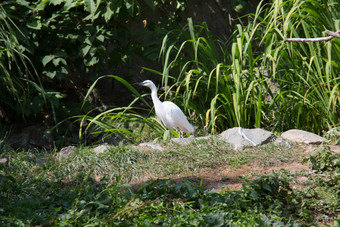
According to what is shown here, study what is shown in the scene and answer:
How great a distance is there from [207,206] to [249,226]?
0.30m

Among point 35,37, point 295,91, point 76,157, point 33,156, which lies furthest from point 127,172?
point 35,37

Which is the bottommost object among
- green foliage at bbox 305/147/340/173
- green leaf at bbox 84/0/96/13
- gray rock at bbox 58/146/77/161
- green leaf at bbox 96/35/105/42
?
green foliage at bbox 305/147/340/173

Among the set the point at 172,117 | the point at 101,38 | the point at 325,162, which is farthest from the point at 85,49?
the point at 325,162

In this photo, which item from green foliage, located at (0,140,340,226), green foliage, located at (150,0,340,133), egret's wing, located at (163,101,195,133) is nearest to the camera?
green foliage, located at (0,140,340,226)

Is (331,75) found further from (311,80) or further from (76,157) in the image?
(76,157)

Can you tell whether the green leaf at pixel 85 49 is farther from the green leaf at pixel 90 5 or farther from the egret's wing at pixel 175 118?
the egret's wing at pixel 175 118

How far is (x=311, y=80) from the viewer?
488 cm

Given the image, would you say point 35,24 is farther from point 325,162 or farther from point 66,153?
point 325,162

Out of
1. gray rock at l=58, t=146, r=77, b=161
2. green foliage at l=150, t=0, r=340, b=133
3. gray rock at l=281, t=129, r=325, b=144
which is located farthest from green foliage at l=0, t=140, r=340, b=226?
green foliage at l=150, t=0, r=340, b=133

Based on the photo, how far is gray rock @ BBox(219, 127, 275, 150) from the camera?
441cm

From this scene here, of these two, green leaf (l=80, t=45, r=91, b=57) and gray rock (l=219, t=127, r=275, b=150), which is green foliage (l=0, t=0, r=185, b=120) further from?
gray rock (l=219, t=127, r=275, b=150)

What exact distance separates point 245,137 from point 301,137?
0.52 metres

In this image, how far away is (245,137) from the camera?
4.47m

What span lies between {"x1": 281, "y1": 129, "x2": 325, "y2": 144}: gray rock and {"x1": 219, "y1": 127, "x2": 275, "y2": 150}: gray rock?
18cm
